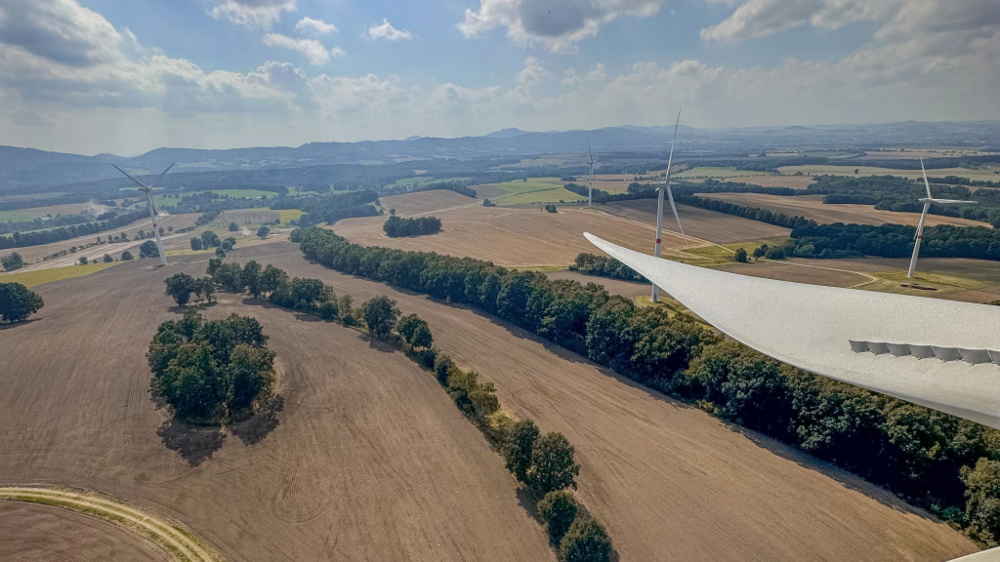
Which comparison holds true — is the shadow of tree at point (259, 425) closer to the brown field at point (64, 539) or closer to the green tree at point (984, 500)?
the brown field at point (64, 539)

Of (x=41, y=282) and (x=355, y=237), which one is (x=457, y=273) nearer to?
(x=355, y=237)

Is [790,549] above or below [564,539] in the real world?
below

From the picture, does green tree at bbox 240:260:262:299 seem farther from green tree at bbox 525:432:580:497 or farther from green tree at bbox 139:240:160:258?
green tree at bbox 139:240:160:258

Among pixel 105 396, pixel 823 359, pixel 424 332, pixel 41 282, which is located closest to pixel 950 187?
pixel 424 332

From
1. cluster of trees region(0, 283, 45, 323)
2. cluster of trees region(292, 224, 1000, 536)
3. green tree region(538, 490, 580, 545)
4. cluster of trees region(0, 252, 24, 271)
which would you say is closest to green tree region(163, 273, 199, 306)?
cluster of trees region(0, 283, 45, 323)

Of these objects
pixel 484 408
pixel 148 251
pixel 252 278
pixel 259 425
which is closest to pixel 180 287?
pixel 252 278

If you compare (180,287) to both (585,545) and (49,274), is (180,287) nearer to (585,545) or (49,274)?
(49,274)
